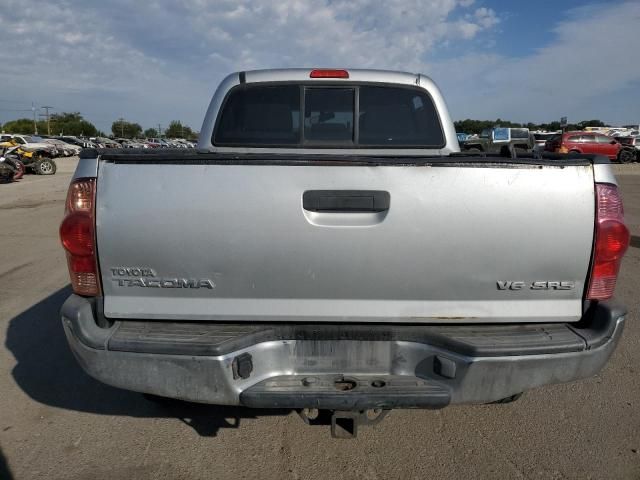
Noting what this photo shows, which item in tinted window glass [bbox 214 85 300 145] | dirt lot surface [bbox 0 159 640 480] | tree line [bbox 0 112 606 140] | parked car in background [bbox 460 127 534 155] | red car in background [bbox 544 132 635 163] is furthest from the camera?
tree line [bbox 0 112 606 140]

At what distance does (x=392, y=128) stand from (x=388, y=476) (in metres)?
2.49

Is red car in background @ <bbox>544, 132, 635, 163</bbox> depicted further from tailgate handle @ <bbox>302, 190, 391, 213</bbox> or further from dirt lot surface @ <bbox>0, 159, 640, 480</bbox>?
tailgate handle @ <bbox>302, 190, 391, 213</bbox>

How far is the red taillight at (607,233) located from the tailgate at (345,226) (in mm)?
53

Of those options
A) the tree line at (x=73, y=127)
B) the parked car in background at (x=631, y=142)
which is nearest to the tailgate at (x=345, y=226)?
the parked car in background at (x=631, y=142)

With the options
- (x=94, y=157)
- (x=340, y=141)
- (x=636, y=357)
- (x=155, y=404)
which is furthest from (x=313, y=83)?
(x=636, y=357)

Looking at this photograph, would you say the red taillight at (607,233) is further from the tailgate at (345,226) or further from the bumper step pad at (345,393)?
the bumper step pad at (345,393)

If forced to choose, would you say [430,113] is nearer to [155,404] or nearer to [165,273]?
[165,273]

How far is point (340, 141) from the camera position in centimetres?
374

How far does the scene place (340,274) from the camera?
2.23 meters

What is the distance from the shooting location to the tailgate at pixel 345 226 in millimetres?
2182

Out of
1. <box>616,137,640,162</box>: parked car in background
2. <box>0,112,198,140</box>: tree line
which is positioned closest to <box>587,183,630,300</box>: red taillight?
<box>616,137,640,162</box>: parked car in background

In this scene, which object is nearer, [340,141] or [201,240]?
[201,240]

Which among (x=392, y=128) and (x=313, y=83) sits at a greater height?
(x=313, y=83)

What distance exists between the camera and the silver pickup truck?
7.14 ft
